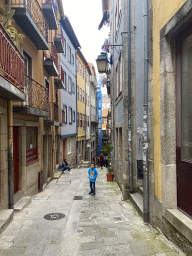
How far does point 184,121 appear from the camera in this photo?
464cm

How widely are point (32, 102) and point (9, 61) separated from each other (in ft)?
11.9

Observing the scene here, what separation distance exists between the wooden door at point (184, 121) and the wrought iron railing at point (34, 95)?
502cm

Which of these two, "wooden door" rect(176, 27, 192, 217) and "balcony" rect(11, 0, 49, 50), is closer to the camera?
"wooden door" rect(176, 27, 192, 217)

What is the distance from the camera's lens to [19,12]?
749 centimetres

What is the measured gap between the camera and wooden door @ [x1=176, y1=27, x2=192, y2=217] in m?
4.41

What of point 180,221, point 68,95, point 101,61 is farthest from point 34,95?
point 68,95

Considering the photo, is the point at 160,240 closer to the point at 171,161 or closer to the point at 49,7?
the point at 171,161

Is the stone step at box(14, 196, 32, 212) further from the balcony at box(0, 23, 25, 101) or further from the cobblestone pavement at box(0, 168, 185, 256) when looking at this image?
the balcony at box(0, 23, 25, 101)

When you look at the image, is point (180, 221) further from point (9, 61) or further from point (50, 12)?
point (50, 12)

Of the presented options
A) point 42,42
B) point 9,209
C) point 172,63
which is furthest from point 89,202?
point 42,42

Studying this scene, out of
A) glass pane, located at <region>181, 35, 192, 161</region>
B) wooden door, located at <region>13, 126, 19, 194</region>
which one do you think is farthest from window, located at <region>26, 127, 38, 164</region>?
glass pane, located at <region>181, 35, 192, 161</region>

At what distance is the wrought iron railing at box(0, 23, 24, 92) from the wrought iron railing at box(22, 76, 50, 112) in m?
1.46

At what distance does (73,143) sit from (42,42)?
49.1 ft

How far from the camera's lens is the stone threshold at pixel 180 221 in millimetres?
4047
